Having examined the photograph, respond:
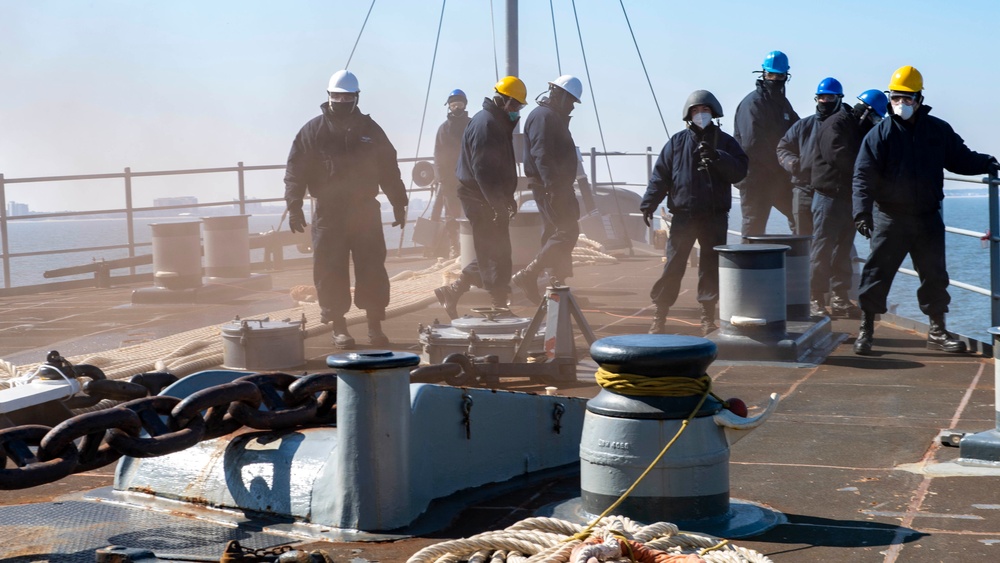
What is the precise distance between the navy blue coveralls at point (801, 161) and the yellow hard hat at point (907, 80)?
195 centimetres

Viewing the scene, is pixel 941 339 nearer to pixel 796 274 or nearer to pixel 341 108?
pixel 796 274

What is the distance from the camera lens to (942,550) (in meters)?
3.90

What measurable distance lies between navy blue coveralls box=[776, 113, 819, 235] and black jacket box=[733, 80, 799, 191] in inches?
7.1

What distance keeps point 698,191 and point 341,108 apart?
2.81 m

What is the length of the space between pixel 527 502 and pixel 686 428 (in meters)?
0.88

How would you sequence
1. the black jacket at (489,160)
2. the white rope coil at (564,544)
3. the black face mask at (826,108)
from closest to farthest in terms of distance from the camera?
the white rope coil at (564,544) < the black face mask at (826,108) < the black jacket at (489,160)

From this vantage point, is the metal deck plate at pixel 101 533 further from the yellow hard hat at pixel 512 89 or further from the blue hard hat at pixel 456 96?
the blue hard hat at pixel 456 96

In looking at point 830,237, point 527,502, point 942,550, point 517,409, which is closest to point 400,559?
point 527,502

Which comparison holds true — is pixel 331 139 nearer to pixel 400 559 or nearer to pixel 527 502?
pixel 527 502

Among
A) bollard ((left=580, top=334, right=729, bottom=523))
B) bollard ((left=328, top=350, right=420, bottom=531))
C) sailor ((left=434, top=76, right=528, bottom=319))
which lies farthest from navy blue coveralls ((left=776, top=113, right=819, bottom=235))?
bollard ((left=328, top=350, right=420, bottom=531))

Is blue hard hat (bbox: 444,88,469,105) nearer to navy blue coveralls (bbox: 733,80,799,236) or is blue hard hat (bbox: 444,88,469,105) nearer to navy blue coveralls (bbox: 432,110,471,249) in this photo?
navy blue coveralls (bbox: 432,110,471,249)

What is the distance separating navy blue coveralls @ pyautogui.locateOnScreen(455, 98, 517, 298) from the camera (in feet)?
33.3

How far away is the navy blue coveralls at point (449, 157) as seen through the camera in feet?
55.1

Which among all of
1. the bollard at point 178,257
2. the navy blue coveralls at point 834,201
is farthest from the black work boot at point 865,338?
the bollard at point 178,257
